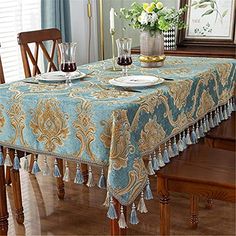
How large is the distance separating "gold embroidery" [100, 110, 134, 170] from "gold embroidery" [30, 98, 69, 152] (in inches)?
8.5

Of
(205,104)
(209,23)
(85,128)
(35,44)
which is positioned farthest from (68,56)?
(209,23)

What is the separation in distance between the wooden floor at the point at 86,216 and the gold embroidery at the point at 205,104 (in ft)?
1.98

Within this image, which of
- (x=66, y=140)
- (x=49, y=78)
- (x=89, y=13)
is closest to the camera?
(x=66, y=140)

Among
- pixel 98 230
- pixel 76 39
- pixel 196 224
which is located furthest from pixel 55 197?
pixel 76 39

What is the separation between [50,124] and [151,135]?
0.41 m

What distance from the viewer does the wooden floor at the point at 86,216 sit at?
8.05 ft

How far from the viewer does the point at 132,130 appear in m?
1.79

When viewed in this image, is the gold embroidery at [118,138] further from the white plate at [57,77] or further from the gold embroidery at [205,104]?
the gold embroidery at [205,104]

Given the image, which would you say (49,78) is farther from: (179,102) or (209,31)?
(209,31)

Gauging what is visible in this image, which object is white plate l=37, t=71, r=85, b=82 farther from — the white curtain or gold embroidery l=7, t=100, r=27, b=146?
the white curtain

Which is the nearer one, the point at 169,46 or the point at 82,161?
the point at 82,161

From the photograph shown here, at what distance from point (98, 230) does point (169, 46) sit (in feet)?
5.88

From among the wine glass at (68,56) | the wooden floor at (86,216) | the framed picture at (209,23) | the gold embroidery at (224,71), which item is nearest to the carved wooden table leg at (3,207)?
the wooden floor at (86,216)

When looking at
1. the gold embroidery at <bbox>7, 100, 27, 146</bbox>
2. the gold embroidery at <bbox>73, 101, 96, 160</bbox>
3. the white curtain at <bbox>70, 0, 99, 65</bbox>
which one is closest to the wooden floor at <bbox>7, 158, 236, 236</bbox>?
the gold embroidery at <bbox>7, 100, 27, 146</bbox>
